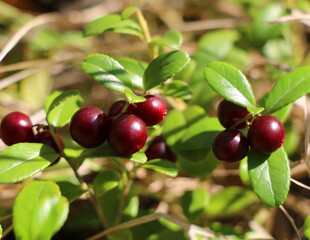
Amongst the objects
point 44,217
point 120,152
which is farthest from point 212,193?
point 44,217

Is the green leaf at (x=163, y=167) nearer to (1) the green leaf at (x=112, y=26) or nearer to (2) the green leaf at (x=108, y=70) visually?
(2) the green leaf at (x=108, y=70)

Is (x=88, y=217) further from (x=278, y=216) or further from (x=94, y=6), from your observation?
(x=94, y=6)

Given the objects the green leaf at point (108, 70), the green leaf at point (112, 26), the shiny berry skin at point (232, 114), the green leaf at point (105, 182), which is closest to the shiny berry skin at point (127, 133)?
the green leaf at point (108, 70)

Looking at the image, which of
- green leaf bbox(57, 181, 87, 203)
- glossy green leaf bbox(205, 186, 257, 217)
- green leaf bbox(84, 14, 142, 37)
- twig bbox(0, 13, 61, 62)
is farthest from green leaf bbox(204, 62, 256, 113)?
twig bbox(0, 13, 61, 62)

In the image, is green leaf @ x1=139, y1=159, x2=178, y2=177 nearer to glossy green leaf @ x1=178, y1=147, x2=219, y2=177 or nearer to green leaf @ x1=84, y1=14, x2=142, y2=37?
glossy green leaf @ x1=178, y1=147, x2=219, y2=177

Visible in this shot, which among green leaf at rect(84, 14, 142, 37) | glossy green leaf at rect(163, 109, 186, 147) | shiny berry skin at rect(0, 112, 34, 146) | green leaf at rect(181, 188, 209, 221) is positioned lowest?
green leaf at rect(181, 188, 209, 221)
